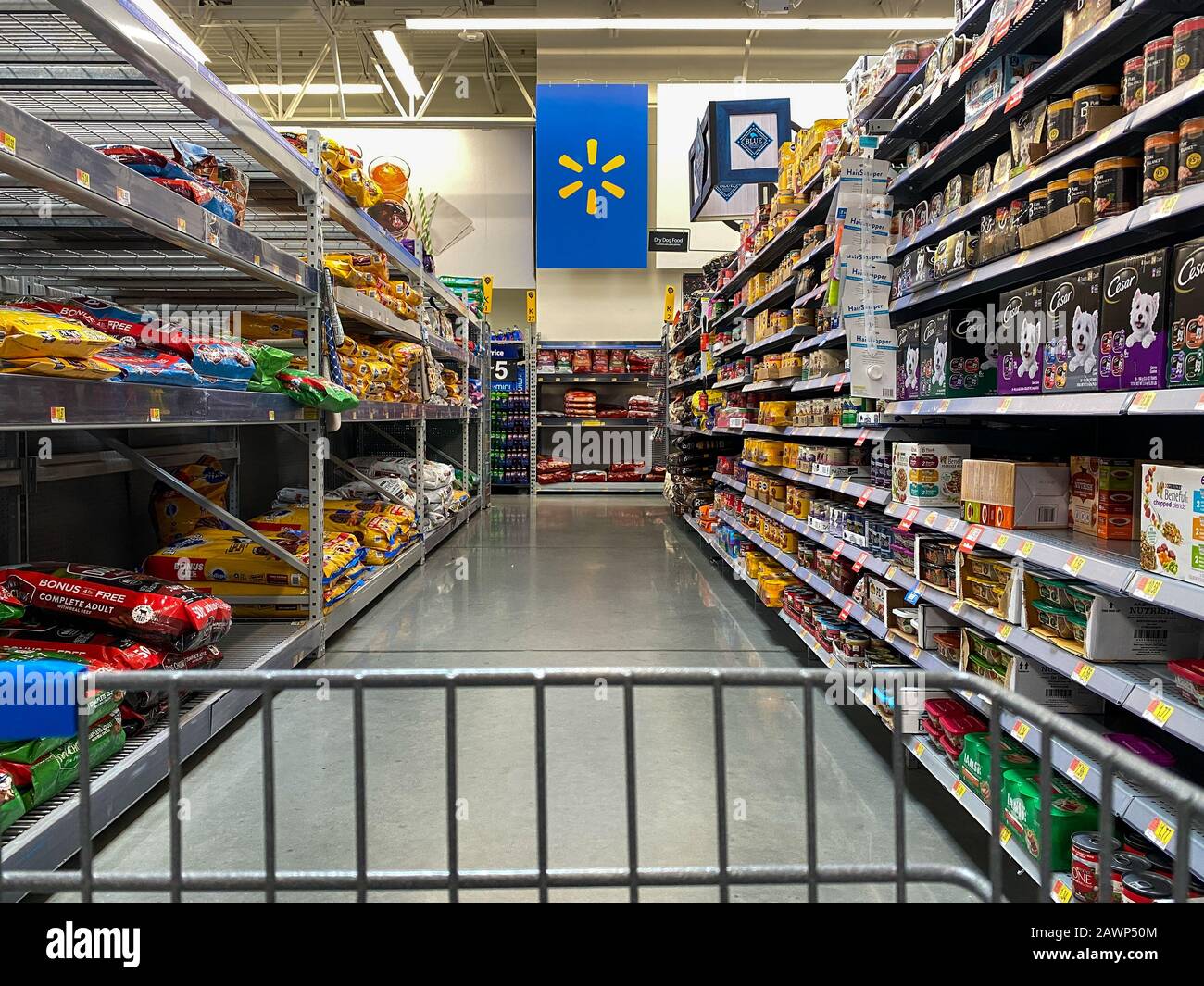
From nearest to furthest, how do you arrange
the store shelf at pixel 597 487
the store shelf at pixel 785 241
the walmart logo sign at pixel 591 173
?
the store shelf at pixel 785 241
the walmart logo sign at pixel 591 173
the store shelf at pixel 597 487

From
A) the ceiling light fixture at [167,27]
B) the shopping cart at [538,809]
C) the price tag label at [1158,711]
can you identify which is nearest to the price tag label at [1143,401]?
the price tag label at [1158,711]

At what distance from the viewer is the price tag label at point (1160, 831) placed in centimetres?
151

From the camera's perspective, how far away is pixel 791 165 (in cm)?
439

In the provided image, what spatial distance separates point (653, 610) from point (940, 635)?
2467mm

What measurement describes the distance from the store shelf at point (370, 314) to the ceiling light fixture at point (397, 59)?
607cm

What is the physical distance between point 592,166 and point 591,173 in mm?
106

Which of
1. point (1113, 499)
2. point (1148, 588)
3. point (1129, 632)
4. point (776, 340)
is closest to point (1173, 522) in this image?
point (1148, 588)

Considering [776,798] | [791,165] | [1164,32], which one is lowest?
[776,798]

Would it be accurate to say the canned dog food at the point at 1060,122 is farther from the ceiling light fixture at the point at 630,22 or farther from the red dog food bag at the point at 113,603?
the ceiling light fixture at the point at 630,22

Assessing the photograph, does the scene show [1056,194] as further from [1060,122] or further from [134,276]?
[134,276]

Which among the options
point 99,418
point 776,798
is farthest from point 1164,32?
point 99,418

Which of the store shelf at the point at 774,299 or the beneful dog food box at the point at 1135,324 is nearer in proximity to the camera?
the beneful dog food box at the point at 1135,324

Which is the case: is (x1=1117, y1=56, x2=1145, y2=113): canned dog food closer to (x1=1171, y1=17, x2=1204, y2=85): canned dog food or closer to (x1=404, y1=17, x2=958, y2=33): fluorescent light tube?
(x1=1171, y1=17, x2=1204, y2=85): canned dog food
